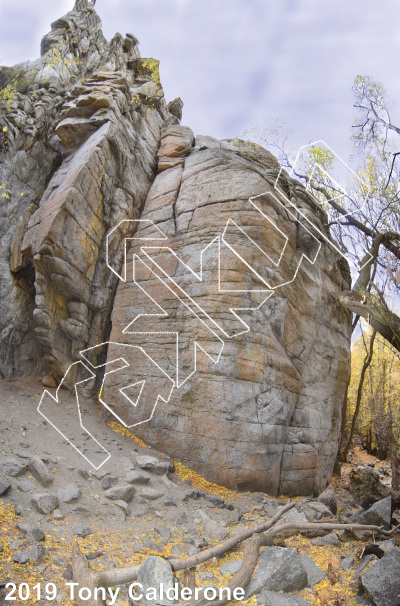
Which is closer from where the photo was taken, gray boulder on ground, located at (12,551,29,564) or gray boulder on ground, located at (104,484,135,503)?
gray boulder on ground, located at (12,551,29,564)

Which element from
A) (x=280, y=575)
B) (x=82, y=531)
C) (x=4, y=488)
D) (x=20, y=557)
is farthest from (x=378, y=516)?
(x=4, y=488)

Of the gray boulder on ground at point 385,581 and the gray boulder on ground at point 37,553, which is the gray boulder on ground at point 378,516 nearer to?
the gray boulder on ground at point 385,581

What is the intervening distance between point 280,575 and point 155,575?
174 centimetres

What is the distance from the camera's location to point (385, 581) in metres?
5.00

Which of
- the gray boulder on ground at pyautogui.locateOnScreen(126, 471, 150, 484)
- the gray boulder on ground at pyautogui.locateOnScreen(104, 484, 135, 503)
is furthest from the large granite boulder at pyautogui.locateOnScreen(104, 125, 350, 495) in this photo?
the gray boulder on ground at pyautogui.locateOnScreen(104, 484, 135, 503)

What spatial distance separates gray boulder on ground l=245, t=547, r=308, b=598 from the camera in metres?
5.34

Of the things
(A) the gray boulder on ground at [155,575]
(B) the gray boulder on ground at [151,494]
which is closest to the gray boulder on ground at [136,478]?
(B) the gray boulder on ground at [151,494]

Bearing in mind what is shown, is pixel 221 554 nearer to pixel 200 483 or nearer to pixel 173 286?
pixel 200 483

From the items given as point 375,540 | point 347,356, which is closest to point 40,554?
point 375,540

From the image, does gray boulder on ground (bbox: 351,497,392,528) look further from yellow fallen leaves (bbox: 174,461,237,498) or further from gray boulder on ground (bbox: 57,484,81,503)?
gray boulder on ground (bbox: 57,484,81,503)

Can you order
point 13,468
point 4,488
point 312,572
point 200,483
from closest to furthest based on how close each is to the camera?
point 312,572, point 4,488, point 13,468, point 200,483

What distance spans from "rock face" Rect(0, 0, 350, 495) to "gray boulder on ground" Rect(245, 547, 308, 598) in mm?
4434

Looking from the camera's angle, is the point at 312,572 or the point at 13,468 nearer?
the point at 312,572

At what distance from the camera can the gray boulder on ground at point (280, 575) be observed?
5340mm
